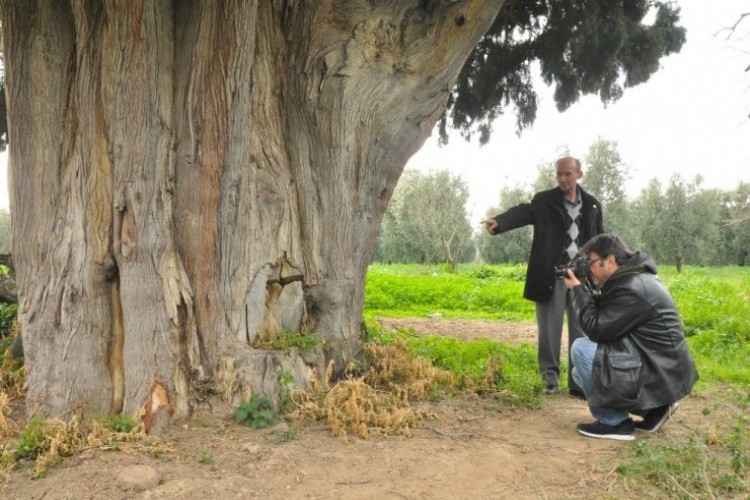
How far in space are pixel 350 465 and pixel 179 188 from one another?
2.04m

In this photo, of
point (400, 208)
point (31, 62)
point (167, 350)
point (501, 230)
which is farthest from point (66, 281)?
point (400, 208)

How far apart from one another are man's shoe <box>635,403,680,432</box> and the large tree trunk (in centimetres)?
222

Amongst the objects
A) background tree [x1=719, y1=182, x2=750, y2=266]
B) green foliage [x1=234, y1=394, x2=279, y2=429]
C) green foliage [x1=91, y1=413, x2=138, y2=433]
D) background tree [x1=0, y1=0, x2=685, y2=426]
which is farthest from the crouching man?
background tree [x1=719, y1=182, x2=750, y2=266]

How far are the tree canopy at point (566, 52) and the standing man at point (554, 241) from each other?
229 cm

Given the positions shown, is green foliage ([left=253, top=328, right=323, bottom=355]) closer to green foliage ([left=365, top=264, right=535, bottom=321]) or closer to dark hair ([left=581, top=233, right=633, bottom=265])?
dark hair ([left=581, top=233, right=633, bottom=265])

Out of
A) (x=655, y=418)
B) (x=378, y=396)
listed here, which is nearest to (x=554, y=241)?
(x=655, y=418)

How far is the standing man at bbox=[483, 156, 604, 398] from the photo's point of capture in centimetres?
534

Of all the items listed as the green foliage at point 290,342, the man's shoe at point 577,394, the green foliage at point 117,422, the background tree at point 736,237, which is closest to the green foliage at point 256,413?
the green foliage at point 290,342

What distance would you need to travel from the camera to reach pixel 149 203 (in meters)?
3.92

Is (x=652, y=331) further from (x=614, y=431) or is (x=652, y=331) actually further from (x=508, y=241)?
(x=508, y=241)

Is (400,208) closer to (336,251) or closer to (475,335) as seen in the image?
(475,335)

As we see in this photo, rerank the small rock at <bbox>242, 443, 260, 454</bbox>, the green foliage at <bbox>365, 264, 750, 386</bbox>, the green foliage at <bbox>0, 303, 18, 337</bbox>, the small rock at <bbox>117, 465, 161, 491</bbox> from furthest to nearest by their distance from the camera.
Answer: the green foliage at <bbox>365, 264, 750, 386</bbox> → the green foliage at <bbox>0, 303, 18, 337</bbox> → the small rock at <bbox>242, 443, 260, 454</bbox> → the small rock at <bbox>117, 465, 161, 491</bbox>

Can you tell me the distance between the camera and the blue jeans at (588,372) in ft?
13.3

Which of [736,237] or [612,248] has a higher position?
[736,237]
